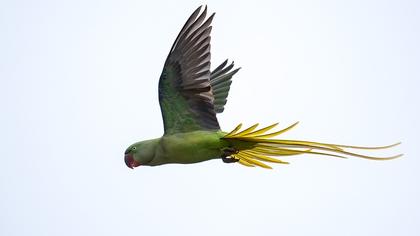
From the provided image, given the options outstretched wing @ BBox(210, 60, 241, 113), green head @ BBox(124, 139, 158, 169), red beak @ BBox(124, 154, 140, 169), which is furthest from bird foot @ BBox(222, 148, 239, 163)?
outstretched wing @ BBox(210, 60, 241, 113)

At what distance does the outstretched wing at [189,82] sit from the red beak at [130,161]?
58cm

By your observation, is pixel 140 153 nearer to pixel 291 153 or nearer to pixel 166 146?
pixel 166 146

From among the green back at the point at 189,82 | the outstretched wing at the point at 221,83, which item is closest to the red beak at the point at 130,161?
the green back at the point at 189,82

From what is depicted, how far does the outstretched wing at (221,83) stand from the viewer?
1047 cm

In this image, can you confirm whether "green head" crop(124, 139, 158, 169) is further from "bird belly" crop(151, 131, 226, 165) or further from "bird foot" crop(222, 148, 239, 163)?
"bird foot" crop(222, 148, 239, 163)

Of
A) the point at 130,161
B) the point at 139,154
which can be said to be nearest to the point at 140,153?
the point at 139,154

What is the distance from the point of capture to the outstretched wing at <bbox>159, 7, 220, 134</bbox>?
335 inches

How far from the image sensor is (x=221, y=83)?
35.4 ft

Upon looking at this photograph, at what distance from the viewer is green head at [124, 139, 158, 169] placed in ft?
28.6

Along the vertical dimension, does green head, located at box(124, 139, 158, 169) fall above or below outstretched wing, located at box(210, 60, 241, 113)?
below

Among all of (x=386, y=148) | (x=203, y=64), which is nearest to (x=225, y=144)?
(x=203, y=64)

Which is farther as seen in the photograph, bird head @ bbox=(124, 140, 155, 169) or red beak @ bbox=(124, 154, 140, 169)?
red beak @ bbox=(124, 154, 140, 169)

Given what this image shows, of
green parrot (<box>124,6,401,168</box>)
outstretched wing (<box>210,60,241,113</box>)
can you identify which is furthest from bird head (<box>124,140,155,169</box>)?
outstretched wing (<box>210,60,241,113</box>)

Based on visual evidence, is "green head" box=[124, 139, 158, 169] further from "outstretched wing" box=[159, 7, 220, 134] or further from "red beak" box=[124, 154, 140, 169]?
"outstretched wing" box=[159, 7, 220, 134]
